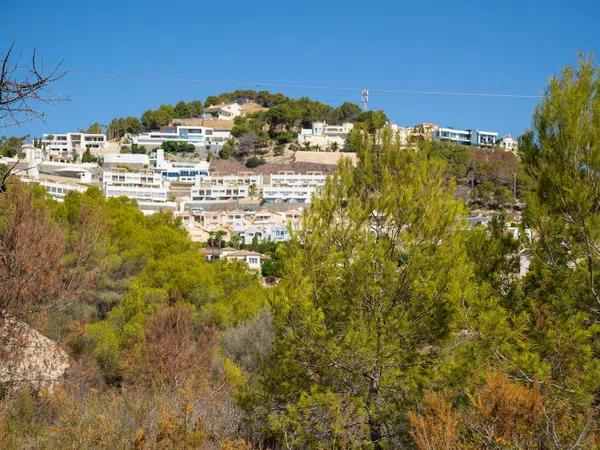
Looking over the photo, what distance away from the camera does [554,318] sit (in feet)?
15.0

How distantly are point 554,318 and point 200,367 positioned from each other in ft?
17.1

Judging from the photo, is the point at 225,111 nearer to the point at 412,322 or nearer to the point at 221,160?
the point at 221,160

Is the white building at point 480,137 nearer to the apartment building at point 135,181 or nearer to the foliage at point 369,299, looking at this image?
the apartment building at point 135,181

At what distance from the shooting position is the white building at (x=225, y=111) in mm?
84750

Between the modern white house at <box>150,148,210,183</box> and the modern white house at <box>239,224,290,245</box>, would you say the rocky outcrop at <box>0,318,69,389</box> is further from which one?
the modern white house at <box>150,148,210,183</box>

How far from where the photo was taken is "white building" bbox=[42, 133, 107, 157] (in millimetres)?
70500

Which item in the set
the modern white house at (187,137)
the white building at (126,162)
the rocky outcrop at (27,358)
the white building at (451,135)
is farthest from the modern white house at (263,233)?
the white building at (451,135)

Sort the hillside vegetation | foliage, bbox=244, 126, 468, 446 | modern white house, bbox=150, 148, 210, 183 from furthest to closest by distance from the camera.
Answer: modern white house, bbox=150, 148, 210, 183, foliage, bbox=244, 126, 468, 446, the hillside vegetation

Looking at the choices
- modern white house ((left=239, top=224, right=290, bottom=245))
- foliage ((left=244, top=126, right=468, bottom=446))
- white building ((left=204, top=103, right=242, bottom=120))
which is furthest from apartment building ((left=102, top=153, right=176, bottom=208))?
foliage ((left=244, top=126, right=468, bottom=446))

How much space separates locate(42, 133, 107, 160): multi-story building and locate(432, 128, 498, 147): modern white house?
37517mm

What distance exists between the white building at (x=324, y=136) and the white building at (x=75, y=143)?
2168 cm

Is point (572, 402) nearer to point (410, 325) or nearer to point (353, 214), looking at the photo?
point (410, 325)

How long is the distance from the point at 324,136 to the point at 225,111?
19.3m

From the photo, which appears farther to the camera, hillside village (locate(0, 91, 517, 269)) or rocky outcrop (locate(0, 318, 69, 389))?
hillside village (locate(0, 91, 517, 269))
